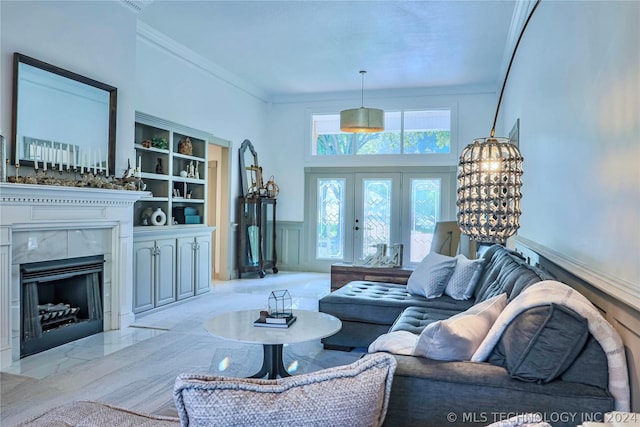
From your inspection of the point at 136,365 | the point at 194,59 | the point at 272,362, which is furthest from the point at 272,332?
the point at 194,59

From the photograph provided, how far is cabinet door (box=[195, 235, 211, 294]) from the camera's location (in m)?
5.72

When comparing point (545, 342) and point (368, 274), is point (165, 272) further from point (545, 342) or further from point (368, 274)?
point (545, 342)

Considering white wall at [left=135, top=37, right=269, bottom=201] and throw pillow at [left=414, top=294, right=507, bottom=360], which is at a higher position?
white wall at [left=135, top=37, right=269, bottom=201]

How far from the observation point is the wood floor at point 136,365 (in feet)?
8.66

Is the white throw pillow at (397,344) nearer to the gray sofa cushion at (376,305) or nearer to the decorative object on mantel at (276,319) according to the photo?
the decorative object on mantel at (276,319)

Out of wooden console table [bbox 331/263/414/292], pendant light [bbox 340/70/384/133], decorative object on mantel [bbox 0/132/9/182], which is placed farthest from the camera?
pendant light [bbox 340/70/384/133]

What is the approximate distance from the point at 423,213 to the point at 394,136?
143 centimetres

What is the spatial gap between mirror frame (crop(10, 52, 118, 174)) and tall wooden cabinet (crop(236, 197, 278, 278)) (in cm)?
313

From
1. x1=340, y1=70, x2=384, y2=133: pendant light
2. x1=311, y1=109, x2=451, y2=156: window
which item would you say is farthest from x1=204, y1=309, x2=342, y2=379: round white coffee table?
x1=311, y1=109, x2=451, y2=156: window

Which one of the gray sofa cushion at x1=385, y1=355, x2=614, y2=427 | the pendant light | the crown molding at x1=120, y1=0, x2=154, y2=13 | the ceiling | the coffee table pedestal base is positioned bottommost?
the coffee table pedestal base

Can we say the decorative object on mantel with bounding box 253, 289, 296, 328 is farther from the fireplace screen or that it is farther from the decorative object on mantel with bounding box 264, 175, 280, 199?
the decorative object on mantel with bounding box 264, 175, 280, 199

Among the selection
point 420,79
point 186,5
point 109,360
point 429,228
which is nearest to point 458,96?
point 420,79

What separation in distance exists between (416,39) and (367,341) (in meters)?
3.59

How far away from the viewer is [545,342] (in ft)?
5.07
